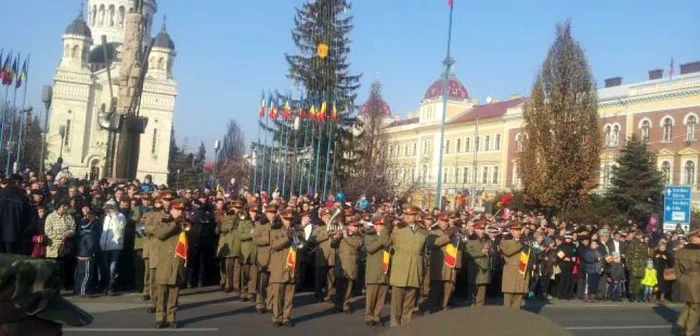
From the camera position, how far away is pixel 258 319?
1211 centimetres

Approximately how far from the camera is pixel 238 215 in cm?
1466

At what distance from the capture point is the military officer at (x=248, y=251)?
46.0 feet

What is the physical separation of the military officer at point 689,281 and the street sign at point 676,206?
16.6 m

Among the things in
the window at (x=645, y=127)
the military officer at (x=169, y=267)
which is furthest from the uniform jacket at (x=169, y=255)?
the window at (x=645, y=127)

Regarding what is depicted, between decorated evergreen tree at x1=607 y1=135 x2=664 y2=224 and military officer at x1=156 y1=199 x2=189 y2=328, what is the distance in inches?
1638

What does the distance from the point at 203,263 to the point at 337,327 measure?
16.0ft

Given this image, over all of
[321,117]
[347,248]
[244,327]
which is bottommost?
[244,327]

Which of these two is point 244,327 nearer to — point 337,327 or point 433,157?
point 337,327

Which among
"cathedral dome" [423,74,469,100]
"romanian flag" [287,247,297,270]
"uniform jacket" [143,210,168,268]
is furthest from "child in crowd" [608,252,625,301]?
"cathedral dome" [423,74,469,100]

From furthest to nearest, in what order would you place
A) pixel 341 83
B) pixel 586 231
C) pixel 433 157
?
pixel 433 157, pixel 341 83, pixel 586 231

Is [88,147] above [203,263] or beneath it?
above

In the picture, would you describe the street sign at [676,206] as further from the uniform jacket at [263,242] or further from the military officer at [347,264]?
the uniform jacket at [263,242]

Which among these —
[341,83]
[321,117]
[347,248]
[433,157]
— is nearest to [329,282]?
[347,248]

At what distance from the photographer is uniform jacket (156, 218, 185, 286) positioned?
10641 millimetres
